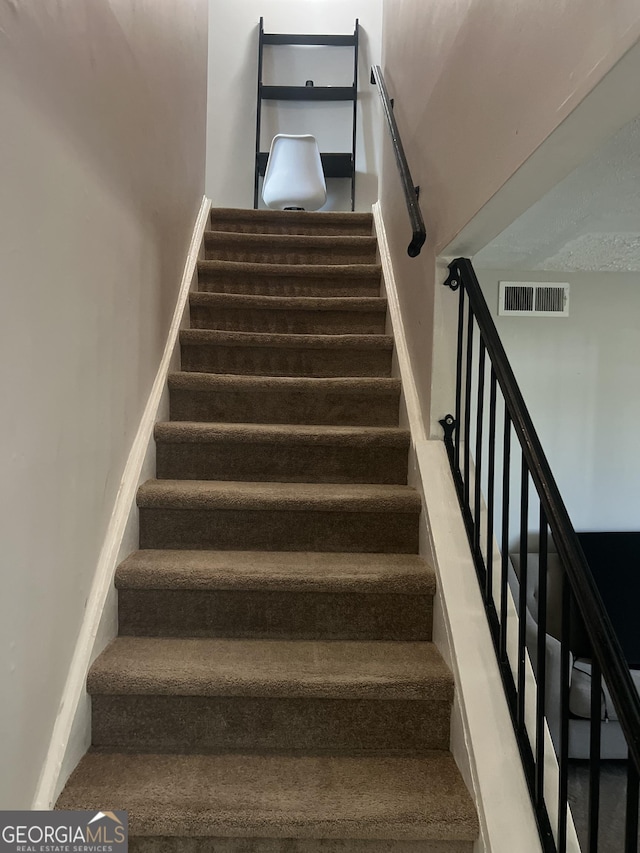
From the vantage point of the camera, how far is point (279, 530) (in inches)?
68.3

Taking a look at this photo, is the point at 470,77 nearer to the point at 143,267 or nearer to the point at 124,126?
the point at 124,126

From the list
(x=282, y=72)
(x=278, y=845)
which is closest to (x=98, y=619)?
(x=278, y=845)

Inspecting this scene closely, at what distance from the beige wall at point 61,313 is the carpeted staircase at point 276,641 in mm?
187

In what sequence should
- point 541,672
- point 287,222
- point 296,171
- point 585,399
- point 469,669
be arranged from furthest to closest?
point 296,171, point 287,222, point 585,399, point 469,669, point 541,672

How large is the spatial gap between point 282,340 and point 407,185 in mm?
767

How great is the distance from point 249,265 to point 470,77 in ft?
4.62

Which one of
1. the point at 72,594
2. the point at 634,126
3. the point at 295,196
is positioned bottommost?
the point at 72,594

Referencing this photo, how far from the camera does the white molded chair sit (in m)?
3.48

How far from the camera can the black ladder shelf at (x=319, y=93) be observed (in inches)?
155

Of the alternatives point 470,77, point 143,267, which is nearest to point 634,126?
point 470,77

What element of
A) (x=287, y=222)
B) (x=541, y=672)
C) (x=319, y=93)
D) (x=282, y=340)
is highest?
(x=319, y=93)

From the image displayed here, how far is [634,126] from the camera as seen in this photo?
1.14 meters

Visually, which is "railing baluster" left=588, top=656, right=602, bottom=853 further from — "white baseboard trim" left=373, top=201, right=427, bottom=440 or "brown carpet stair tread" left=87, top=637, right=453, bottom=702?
"white baseboard trim" left=373, top=201, right=427, bottom=440

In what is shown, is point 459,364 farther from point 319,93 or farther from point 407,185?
point 319,93
